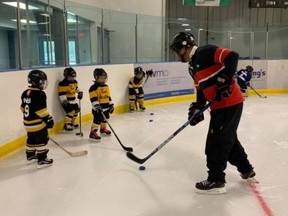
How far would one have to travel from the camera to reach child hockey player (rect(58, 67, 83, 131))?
4.33 meters

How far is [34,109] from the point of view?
2.91 m

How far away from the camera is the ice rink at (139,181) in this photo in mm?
2166

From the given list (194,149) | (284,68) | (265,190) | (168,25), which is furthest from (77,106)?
(284,68)

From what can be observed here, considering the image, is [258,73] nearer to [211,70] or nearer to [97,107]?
[97,107]

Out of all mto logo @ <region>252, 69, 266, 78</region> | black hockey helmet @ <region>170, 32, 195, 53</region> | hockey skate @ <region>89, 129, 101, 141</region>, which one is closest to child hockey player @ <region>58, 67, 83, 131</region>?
hockey skate @ <region>89, 129, 101, 141</region>

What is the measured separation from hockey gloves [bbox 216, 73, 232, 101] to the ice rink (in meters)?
0.73

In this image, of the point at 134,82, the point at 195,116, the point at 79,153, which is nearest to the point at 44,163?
the point at 79,153

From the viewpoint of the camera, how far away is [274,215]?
6.75ft

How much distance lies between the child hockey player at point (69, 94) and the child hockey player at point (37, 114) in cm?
135

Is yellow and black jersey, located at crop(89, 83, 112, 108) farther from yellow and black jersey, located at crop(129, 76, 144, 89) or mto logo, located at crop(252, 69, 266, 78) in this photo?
mto logo, located at crop(252, 69, 266, 78)

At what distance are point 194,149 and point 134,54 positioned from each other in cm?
386

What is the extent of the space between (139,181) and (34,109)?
1126mm

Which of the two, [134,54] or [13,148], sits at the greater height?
[134,54]

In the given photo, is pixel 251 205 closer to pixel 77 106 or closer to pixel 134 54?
pixel 77 106
